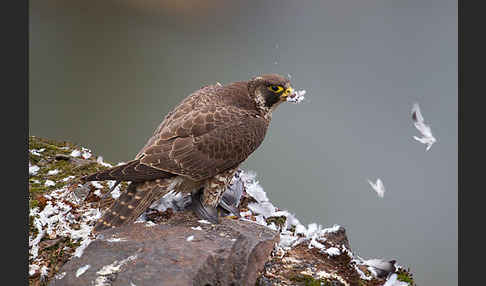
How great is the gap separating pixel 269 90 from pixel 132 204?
132 centimetres

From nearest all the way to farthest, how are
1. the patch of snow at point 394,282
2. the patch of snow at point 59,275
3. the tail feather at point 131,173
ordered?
the patch of snow at point 59,275
the tail feather at point 131,173
the patch of snow at point 394,282

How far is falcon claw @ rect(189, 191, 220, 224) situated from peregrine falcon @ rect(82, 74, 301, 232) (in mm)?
14

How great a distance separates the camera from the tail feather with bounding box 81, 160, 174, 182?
9.98 feet

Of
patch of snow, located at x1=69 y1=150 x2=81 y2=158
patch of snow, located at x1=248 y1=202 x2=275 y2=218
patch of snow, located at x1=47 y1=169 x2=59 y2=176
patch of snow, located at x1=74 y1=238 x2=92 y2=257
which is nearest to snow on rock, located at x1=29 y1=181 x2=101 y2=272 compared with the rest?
patch of snow, located at x1=74 y1=238 x2=92 y2=257

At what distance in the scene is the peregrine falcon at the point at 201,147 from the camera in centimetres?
318

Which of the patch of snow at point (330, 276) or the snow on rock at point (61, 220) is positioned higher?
the snow on rock at point (61, 220)

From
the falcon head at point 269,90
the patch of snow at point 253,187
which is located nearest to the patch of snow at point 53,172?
the patch of snow at point 253,187

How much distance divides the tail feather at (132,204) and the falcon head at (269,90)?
3.24 ft

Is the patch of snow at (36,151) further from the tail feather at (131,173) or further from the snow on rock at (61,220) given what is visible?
the tail feather at (131,173)

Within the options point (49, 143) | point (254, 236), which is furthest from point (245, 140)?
point (49, 143)

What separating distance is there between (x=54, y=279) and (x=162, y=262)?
2.07 ft

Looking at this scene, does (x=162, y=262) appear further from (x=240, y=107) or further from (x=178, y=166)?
(x=240, y=107)

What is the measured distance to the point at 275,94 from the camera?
12.0ft

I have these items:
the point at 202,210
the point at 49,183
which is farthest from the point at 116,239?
the point at 49,183
